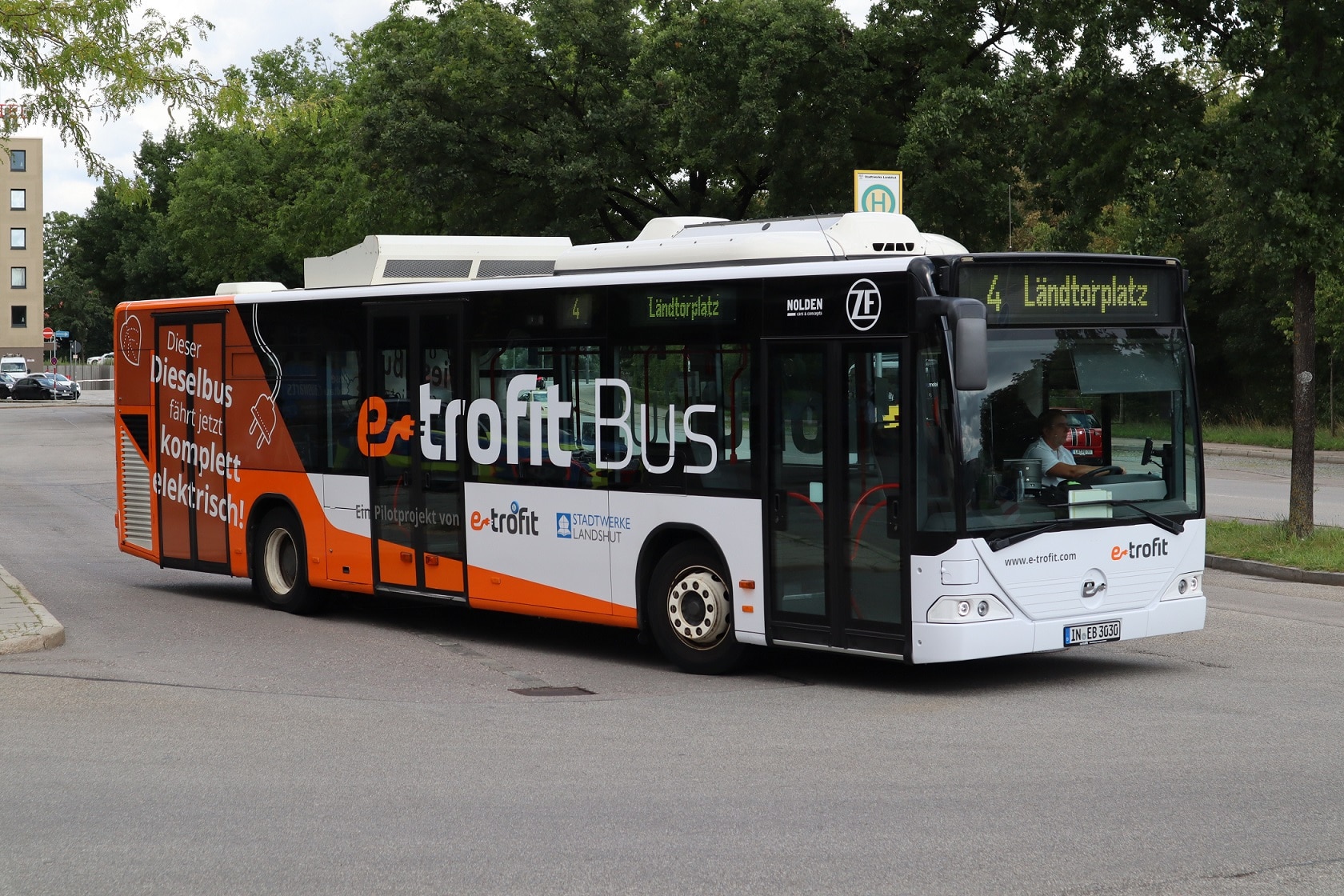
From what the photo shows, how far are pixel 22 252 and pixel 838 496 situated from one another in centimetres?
11021

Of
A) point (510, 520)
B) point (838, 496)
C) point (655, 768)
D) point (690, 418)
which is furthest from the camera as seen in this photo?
point (510, 520)

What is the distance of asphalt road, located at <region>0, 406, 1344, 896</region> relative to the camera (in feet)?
19.4

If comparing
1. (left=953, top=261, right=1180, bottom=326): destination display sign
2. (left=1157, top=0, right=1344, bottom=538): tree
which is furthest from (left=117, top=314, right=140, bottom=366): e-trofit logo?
(left=1157, top=0, right=1344, bottom=538): tree

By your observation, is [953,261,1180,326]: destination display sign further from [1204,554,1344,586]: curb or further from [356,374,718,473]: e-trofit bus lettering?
[1204,554,1344,586]: curb

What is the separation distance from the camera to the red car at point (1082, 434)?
9.90 metres

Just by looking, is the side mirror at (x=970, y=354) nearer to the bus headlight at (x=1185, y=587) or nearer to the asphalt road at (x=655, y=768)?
the asphalt road at (x=655, y=768)

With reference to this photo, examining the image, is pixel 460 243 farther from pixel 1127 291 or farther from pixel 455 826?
pixel 455 826

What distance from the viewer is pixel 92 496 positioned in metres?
28.3

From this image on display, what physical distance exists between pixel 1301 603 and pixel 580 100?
77.6 ft

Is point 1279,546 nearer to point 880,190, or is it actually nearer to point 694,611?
point 880,190

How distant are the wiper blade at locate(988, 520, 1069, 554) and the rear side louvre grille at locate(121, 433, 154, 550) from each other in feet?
31.6

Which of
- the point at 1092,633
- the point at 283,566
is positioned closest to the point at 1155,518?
the point at 1092,633

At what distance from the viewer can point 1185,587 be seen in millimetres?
10484

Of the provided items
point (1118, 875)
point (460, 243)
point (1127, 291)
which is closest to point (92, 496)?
point (460, 243)
